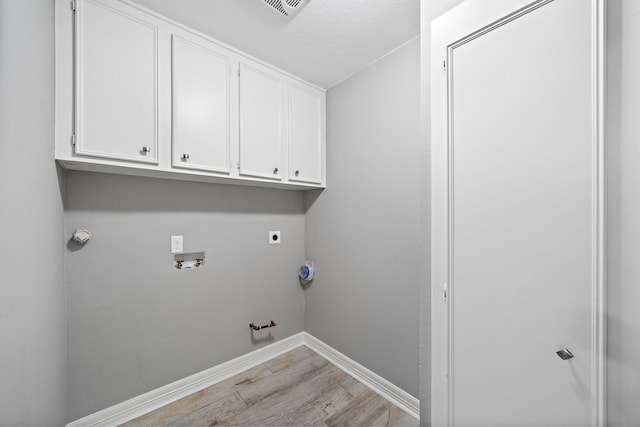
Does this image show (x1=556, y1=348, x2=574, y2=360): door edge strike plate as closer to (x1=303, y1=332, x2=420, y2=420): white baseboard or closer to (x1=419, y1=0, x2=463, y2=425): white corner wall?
(x1=419, y1=0, x2=463, y2=425): white corner wall

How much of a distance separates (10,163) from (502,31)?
1626mm

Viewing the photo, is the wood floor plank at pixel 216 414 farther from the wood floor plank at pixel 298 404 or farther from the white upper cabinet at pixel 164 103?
the white upper cabinet at pixel 164 103

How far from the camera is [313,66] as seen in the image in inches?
74.6

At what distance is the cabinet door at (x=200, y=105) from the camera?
1477 millimetres

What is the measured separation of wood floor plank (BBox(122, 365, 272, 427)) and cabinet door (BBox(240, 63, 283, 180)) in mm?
1610

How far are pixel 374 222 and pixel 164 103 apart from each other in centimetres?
159

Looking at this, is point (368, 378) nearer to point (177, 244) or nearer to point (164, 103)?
point (177, 244)

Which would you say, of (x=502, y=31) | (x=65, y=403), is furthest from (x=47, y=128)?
(x=502, y=31)

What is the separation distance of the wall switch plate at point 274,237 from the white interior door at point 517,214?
61.7 inches

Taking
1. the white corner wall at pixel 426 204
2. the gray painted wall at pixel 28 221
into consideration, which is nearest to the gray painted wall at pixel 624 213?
the white corner wall at pixel 426 204

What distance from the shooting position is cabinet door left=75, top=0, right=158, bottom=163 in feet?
3.93

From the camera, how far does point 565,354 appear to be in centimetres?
67

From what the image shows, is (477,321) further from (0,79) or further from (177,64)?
(177,64)

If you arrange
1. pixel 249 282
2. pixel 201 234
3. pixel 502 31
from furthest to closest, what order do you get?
pixel 249 282, pixel 201 234, pixel 502 31
